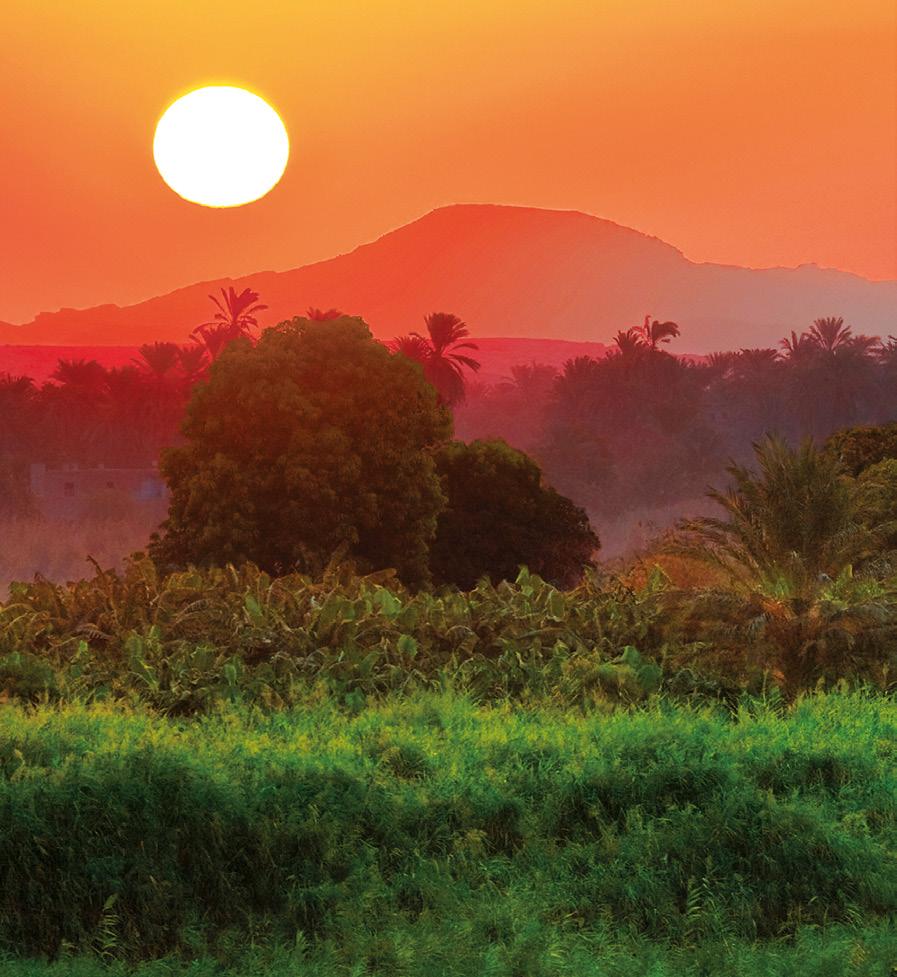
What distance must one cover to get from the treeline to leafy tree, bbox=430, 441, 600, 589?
44.3m

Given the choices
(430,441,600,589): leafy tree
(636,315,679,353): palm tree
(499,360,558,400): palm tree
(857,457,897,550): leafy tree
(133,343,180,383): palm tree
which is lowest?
(430,441,600,589): leafy tree

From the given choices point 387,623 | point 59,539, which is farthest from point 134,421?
point 387,623

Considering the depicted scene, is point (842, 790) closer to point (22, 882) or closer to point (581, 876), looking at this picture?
point (581, 876)

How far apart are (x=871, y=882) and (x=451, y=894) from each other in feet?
9.52

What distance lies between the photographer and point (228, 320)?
73.6 m

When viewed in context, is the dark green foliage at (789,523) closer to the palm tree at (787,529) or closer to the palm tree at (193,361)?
the palm tree at (787,529)

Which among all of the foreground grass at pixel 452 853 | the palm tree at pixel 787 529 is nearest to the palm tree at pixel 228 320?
the palm tree at pixel 787 529

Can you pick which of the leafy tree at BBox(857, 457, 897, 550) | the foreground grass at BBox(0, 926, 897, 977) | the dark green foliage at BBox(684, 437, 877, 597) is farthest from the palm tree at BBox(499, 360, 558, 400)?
the foreground grass at BBox(0, 926, 897, 977)

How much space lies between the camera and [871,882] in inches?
411

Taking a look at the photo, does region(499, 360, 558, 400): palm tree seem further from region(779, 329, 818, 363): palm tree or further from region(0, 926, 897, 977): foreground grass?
region(0, 926, 897, 977): foreground grass

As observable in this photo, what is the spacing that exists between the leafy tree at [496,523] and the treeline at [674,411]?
44299 millimetres

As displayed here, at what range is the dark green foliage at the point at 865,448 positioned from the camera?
33.7 meters

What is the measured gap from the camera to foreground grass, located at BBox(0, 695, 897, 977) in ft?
30.6

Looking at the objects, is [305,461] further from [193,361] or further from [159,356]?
[159,356]
